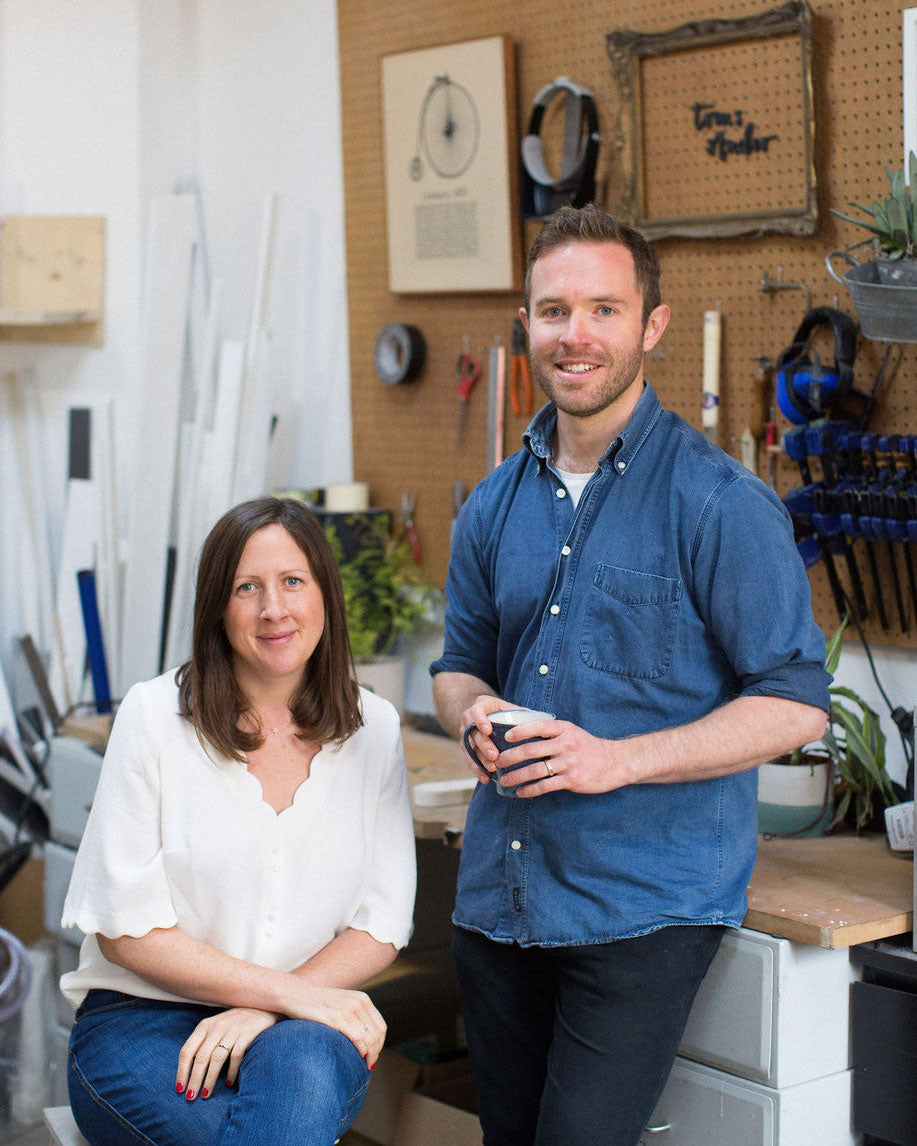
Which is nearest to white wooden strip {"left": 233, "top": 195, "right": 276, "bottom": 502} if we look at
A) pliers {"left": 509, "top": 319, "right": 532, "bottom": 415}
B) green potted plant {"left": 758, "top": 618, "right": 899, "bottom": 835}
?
pliers {"left": 509, "top": 319, "right": 532, "bottom": 415}

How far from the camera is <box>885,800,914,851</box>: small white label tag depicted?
85.5 inches

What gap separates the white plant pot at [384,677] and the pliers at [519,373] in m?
0.61

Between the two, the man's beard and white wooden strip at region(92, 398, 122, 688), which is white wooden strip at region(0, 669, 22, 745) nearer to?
white wooden strip at region(92, 398, 122, 688)

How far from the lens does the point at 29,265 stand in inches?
161

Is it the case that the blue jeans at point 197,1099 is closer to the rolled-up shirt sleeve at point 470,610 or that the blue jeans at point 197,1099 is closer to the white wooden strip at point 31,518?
the rolled-up shirt sleeve at point 470,610

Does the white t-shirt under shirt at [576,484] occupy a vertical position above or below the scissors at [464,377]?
below

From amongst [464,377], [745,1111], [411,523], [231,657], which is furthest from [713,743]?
[411,523]

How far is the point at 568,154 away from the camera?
2.86 m

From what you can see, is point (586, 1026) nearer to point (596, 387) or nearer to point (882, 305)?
point (596, 387)

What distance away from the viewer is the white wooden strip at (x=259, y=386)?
3629mm

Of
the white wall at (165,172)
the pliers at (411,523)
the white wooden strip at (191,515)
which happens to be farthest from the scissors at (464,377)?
the white wooden strip at (191,515)

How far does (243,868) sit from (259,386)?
1928 mm

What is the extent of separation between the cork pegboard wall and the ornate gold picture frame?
0.09 ft

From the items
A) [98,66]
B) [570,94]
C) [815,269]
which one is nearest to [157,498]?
[98,66]
